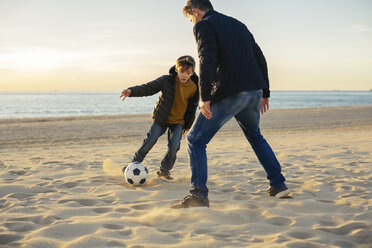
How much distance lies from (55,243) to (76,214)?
2.50 feet

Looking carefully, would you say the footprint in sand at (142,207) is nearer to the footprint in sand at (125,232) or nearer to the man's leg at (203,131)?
the man's leg at (203,131)

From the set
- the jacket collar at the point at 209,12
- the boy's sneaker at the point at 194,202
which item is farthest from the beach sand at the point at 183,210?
the jacket collar at the point at 209,12

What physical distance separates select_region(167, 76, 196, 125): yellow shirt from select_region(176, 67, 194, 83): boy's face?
113mm

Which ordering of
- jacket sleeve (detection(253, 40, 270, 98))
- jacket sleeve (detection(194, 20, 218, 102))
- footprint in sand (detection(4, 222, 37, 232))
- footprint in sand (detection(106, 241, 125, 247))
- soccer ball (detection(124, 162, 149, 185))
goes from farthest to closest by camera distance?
1. soccer ball (detection(124, 162, 149, 185))
2. jacket sleeve (detection(253, 40, 270, 98))
3. jacket sleeve (detection(194, 20, 218, 102))
4. footprint in sand (detection(4, 222, 37, 232))
5. footprint in sand (detection(106, 241, 125, 247))

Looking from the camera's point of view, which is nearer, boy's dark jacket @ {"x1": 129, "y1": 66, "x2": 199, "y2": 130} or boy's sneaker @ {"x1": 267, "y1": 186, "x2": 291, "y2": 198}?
boy's sneaker @ {"x1": 267, "y1": 186, "x2": 291, "y2": 198}

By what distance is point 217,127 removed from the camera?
368 cm

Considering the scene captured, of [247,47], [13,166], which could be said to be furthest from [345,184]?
[13,166]

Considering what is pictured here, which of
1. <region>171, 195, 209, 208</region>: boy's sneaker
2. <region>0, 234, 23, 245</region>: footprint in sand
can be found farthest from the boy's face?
<region>0, 234, 23, 245</region>: footprint in sand

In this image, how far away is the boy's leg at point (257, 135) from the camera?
12.5 ft

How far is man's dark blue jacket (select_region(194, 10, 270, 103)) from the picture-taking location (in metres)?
3.50

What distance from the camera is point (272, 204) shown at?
3918 mm

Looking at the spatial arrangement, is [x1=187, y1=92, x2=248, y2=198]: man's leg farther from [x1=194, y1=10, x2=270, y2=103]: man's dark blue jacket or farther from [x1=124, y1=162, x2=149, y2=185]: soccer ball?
[x1=124, y1=162, x2=149, y2=185]: soccer ball

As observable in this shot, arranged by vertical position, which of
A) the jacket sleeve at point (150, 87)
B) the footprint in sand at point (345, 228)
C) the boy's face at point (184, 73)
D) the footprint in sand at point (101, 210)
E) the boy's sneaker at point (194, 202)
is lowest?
the footprint in sand at point (345, 228)

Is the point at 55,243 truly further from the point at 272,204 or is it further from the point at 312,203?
the point at 312,203
